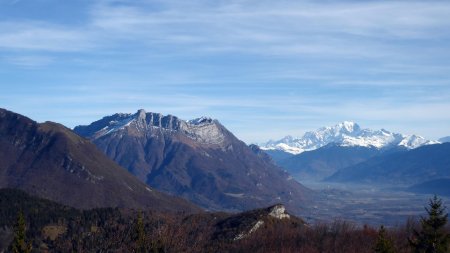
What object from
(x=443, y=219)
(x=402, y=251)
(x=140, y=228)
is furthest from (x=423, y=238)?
(x=402, y=251)

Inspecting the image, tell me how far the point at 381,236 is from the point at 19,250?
7724cm

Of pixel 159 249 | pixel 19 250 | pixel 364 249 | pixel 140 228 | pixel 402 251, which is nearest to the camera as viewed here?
pixel 19 250

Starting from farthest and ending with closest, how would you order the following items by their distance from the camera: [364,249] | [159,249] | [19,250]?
[364,249], [159,249], [19,250]

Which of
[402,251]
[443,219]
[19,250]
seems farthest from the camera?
[402,251]

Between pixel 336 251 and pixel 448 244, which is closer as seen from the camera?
pixel 448 244

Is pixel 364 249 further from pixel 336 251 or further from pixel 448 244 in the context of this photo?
pixel 448 244

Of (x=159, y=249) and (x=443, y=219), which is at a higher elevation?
(x=443, y=219)

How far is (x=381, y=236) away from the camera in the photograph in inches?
3462

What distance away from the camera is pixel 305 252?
200m

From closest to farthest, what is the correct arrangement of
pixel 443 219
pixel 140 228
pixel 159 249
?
1. pixel 443 219
2. pixel 140 228
3. pixel 159 249

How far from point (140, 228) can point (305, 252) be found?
256 ft

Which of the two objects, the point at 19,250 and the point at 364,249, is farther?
the point at 364,249

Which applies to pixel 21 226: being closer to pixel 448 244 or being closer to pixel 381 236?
pixel 381 236

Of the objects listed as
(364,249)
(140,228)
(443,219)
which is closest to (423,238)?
(443,219)
